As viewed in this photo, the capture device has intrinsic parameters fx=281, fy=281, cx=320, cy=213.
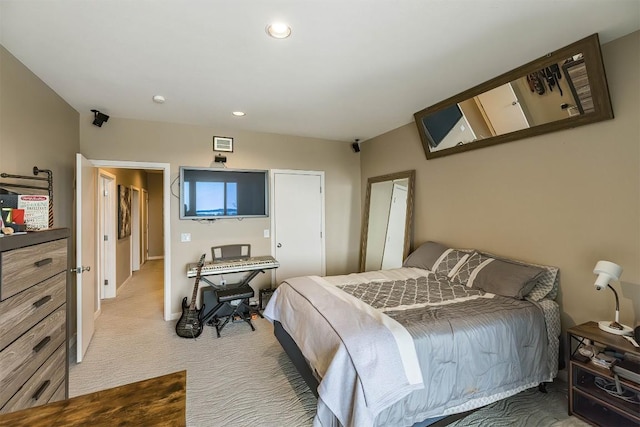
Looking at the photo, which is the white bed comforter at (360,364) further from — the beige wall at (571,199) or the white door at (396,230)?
the white door at (396,230)

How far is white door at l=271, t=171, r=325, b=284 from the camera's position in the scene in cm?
422

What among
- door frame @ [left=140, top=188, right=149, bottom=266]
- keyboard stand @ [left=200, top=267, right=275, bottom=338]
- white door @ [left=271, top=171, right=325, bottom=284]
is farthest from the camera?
door frame @ [left=140, top=188, right=149, bottom=266]

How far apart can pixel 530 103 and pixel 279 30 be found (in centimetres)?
210

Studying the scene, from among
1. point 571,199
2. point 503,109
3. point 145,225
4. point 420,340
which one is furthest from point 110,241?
point 571,199

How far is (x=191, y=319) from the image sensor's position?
3.38m

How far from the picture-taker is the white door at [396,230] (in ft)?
12.7

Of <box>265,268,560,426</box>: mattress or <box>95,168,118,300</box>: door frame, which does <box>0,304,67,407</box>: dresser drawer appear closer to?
<box>265,268,560,426</box>: mattress

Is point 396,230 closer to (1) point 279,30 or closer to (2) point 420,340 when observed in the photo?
(2) point 420,340

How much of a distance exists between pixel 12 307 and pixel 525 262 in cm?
346

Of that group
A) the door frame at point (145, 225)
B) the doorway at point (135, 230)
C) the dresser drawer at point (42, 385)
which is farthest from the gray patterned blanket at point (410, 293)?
the door frame at point (145, 225)

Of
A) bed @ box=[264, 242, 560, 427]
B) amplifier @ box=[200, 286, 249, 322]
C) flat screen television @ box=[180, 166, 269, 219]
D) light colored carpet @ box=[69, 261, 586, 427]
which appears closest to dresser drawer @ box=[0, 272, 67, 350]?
light colored carpet @ box=[69, 261, 586, 427]

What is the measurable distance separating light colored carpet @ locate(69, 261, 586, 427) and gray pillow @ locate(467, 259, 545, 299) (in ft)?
2.61

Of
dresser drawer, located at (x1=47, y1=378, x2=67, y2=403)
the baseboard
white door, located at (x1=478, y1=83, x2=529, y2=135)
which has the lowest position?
the baseboard

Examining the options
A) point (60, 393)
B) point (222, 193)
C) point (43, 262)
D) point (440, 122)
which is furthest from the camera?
point (222, 193)
